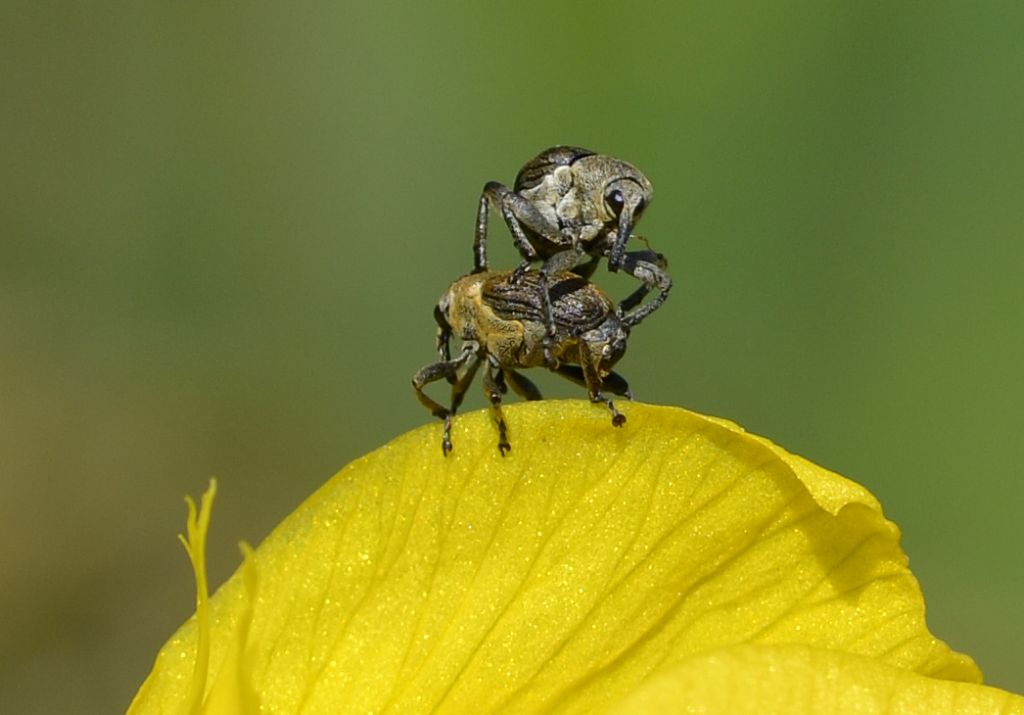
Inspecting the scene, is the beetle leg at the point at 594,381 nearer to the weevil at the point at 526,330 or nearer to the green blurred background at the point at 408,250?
the weevil at the point at 526,330

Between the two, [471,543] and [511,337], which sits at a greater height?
[511,337]

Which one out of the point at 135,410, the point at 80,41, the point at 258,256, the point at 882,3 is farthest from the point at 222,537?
the point at 882,3

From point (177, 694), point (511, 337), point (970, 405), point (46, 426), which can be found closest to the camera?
point (177, 694)

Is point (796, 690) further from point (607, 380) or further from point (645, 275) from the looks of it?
point (645, 275)

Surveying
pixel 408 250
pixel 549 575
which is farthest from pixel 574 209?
pixel 408 250

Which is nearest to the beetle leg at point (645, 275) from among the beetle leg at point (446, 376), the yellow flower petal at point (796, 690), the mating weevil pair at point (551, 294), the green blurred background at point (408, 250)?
the mating weevil pair at point (551, 294)

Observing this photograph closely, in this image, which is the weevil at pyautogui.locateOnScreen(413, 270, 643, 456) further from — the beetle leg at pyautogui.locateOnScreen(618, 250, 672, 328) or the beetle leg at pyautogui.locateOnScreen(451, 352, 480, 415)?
the beetle leg at pyautogui.locateOnScreen(618, 250, 672, 328)

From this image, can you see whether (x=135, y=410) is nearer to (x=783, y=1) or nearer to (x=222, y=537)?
(x=222, y=537)
